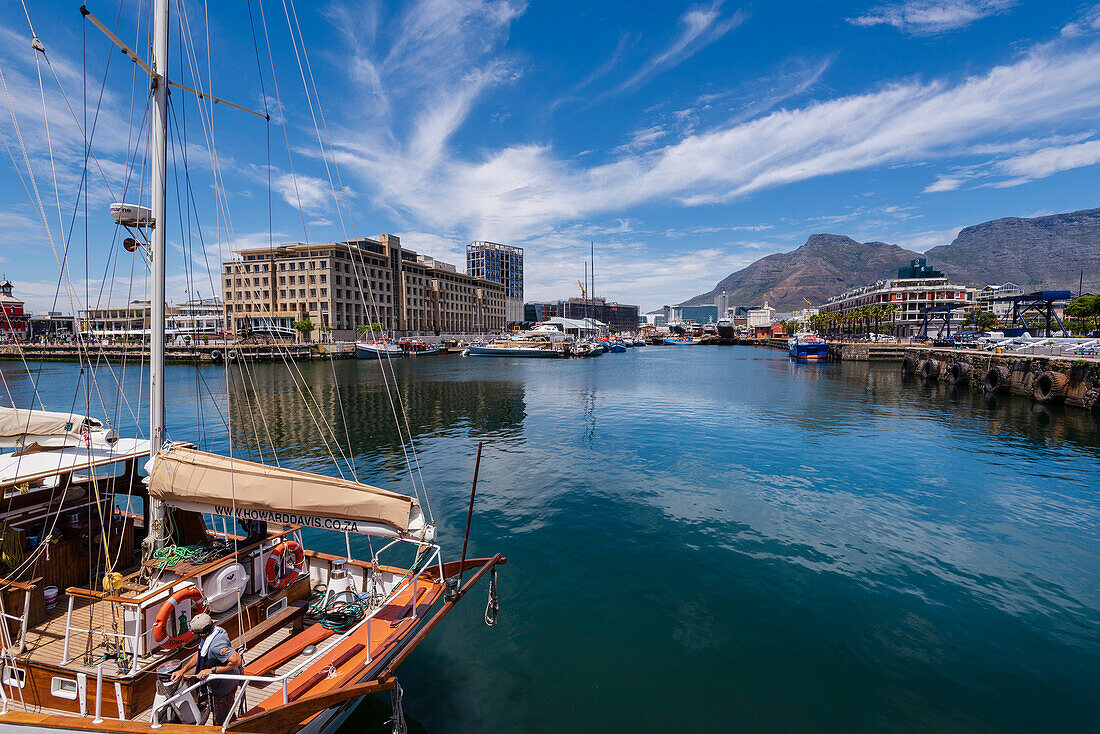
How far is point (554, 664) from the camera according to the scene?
10.6 metres

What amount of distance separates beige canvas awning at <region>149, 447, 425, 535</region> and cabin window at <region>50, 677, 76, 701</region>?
→ 2.68 m

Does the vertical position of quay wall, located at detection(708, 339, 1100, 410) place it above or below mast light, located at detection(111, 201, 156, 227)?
below

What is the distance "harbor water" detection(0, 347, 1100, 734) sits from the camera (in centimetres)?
942

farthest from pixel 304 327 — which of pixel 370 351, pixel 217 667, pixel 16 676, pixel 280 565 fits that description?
pixel 217 667

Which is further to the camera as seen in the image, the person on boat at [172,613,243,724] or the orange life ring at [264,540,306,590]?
the orange life ring at [264,540,306,590]

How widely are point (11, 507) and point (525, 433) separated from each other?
27497mm

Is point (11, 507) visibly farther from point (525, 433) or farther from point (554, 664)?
point (525, 433)

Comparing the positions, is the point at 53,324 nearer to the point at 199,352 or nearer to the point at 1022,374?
the point at 199,352

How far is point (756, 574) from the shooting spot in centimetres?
1441

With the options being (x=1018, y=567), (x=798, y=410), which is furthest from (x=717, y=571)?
(x=798, y=410)

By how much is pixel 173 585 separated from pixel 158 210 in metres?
7.29

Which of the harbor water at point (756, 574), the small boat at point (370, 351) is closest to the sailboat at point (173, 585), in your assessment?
the harbor water at point (756, 574)

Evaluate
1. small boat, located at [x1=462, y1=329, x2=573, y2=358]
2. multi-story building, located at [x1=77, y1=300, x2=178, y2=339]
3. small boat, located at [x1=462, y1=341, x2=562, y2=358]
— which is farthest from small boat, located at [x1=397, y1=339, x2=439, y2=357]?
multi-story building, located at [x1=77, y1=300, x2=178, y2=339]

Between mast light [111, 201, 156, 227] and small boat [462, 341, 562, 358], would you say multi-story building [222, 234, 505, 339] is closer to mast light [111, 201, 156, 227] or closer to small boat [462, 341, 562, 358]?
small boat [462, 341, 562, 358]
